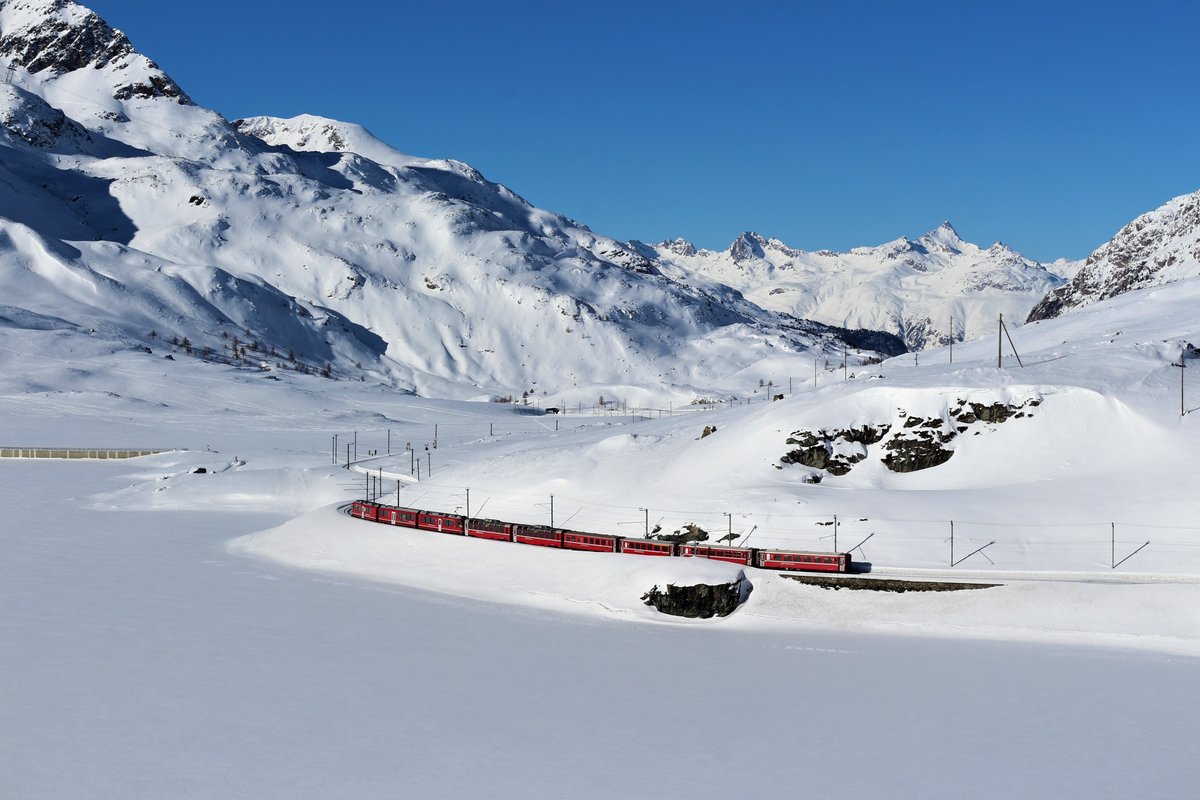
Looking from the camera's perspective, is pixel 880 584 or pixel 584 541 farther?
pixel 584 541

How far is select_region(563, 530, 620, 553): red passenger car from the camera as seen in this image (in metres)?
60.1

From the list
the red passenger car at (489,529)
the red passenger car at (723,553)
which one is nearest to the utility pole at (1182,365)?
the red passenger car at (723,553)

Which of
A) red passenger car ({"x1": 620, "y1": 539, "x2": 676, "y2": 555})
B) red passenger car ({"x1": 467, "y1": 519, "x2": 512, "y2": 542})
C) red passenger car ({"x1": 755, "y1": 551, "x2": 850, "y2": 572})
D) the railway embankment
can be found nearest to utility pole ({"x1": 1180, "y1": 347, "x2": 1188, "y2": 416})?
the railway embankment

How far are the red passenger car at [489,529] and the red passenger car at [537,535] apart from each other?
50 cm

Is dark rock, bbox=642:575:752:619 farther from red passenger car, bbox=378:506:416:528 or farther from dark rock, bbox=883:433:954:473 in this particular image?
red passenger car, bbox=378:506:416:528

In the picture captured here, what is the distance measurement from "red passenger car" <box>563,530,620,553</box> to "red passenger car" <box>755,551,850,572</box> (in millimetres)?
8624

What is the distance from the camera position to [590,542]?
60.9m

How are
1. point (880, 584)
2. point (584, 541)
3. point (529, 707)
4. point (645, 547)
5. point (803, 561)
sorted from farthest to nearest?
point (584, 541)
point (645, 547)
point (803, 561)
point (880, 584)
point (529, 707)

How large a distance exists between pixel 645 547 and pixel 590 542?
3322 mm

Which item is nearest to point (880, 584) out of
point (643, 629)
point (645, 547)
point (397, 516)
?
point (643, 629)

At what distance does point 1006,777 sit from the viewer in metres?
31.6

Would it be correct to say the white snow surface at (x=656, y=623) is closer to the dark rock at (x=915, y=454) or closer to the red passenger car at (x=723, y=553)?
the dark rock at (x=915, y=454)

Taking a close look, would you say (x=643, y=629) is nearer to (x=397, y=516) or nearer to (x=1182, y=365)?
(x=397, y=516)

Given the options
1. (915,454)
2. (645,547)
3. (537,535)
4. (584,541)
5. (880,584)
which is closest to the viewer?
(880,584)
